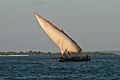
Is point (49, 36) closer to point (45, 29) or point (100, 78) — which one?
point (45, 29)

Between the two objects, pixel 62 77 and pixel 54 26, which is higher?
pixel 54 26

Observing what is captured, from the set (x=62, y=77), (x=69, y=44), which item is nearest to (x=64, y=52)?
(x=69, y=44)

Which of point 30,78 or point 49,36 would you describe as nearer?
point 30,78

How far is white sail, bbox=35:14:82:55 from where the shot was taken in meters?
145

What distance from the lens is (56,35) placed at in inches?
→ 5787

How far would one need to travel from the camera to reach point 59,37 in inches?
5817

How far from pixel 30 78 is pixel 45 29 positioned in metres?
52.6

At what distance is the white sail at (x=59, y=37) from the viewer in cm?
14500

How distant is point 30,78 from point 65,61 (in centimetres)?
6131

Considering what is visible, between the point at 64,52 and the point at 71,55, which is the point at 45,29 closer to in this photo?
the point at 64,52

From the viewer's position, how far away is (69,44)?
150 meters

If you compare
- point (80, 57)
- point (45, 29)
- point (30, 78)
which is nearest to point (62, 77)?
point (30, 78)

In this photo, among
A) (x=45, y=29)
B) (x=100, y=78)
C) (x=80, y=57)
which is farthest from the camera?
(x=80, y=57)

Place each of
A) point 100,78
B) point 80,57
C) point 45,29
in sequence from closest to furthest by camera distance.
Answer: point 100,78 < point 45,29 < point 80,57
